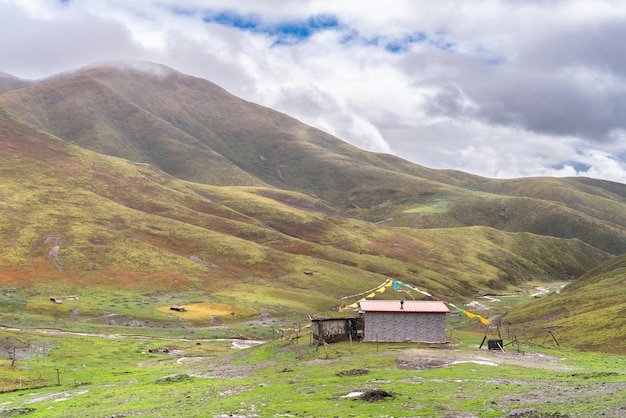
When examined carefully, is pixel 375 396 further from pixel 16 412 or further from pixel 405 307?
pixel 405 307

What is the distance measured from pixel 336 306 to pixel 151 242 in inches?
2671

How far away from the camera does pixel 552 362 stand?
5453cm

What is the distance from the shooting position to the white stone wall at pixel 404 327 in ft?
218

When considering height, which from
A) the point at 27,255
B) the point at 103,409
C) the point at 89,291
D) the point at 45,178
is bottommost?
the point at 103,409

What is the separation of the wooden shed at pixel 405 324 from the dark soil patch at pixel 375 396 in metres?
29.4

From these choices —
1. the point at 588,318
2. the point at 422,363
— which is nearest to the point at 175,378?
the point at 422,363

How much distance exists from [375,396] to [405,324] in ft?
103

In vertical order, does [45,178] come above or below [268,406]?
above

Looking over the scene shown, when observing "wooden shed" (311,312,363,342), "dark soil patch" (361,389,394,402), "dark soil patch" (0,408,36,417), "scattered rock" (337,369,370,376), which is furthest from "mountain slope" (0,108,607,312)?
"dark soil patch" (361,389,394,402)

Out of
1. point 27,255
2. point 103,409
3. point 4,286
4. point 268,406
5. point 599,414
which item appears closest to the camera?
point 599,414

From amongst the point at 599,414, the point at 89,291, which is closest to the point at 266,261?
the point at 89,291

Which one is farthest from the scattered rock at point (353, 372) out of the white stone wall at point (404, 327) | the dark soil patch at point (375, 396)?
the white stone wall at point (404, 327)

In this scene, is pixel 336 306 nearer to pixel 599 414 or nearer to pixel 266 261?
pixel 266 261

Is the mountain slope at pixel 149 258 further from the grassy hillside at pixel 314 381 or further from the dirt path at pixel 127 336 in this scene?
the grassy hillside at pixel 314 381
